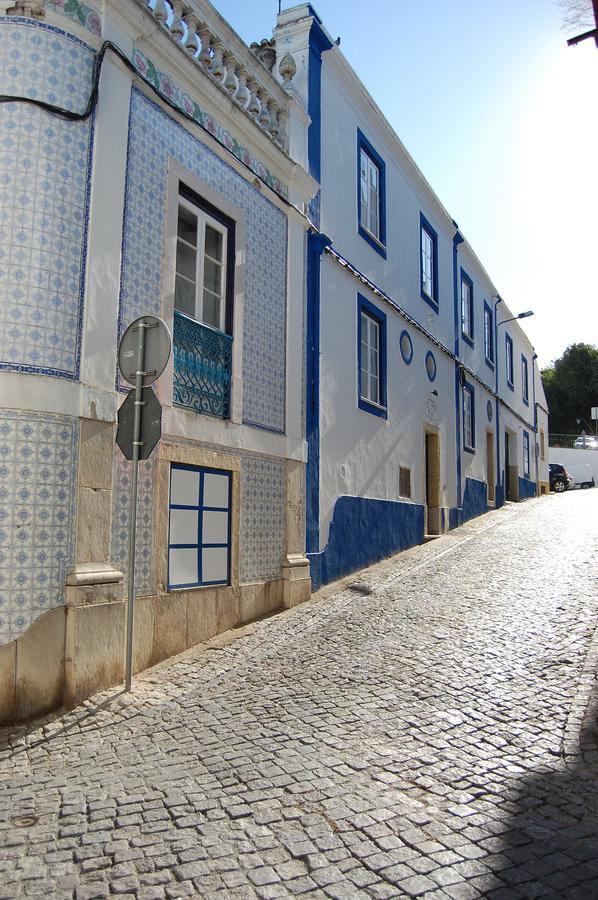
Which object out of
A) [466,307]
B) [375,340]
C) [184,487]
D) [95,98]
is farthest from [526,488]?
[95,98]

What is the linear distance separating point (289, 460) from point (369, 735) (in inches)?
175

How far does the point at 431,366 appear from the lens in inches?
578

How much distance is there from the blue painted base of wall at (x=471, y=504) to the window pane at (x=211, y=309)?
362 inches

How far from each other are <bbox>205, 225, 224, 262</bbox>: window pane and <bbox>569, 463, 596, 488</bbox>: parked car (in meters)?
34.1

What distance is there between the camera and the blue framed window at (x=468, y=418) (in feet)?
57.0

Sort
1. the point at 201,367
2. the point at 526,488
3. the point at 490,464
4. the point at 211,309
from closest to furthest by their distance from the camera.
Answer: the point at 201,367, the point at 211,309, the point at 490,464, the point at 526,488

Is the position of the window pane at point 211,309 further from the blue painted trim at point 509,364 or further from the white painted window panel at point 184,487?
the blue painted trim at point 509,364

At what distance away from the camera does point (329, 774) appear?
13.0ft

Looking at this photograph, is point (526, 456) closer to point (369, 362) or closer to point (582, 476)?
point (582, 476)

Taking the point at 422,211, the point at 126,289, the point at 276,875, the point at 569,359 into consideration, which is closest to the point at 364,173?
the point at 422,211

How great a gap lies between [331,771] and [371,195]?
10.3 m

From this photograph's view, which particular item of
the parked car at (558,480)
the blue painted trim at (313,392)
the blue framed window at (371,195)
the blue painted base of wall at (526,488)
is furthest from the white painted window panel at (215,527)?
the parked car at (558,480)

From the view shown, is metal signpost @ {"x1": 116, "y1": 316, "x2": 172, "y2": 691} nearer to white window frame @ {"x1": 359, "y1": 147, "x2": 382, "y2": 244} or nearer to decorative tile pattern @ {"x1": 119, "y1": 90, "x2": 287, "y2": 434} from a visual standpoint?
decorative tile pattern @ {"x1": 119, "y1": 90, "x2": 287, "y2": 434}

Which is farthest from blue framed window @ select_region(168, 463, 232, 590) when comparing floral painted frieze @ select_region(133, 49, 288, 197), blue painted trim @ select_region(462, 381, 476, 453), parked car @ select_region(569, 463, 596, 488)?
parked car @ select_region(569, 463, 596, 488)
